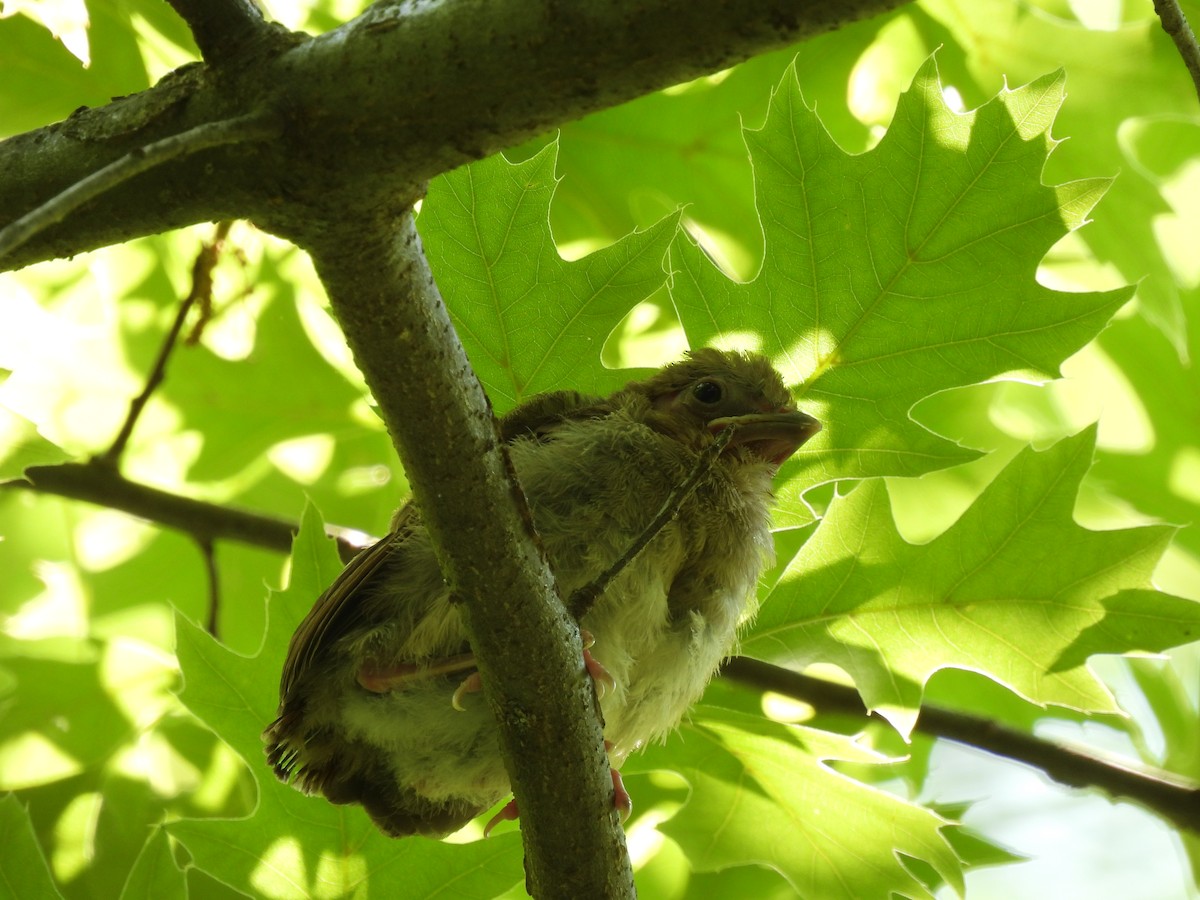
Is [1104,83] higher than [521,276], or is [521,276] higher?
[1104,83]

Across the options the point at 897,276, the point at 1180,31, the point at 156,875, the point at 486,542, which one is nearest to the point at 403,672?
the point at 486,542

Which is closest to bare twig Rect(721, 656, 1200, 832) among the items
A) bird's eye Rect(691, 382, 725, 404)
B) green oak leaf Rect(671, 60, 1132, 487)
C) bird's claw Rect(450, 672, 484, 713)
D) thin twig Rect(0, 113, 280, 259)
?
green oak leaf Rect(671, 60, 1132, 487)

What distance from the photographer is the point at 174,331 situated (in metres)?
4.15

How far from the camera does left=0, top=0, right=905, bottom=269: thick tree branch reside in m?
1.73

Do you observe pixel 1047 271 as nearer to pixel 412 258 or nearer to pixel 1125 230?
pixel 1125 230

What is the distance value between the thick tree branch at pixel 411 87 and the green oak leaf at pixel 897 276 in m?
1.70

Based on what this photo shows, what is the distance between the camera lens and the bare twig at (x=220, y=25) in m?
2.04

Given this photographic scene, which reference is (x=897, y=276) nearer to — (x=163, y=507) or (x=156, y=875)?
(x=163, y=507)

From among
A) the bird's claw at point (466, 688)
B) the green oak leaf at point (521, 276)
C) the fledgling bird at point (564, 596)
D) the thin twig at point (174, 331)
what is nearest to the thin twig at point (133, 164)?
the fledgling bird at point (564, 596)

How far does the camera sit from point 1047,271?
4.87 meters

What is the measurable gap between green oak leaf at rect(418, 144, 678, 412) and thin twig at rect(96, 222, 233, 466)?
988 mm

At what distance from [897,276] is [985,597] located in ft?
→ 3.25

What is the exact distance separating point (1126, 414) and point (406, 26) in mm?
4577

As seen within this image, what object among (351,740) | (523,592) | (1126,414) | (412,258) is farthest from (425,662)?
(1126,414)
